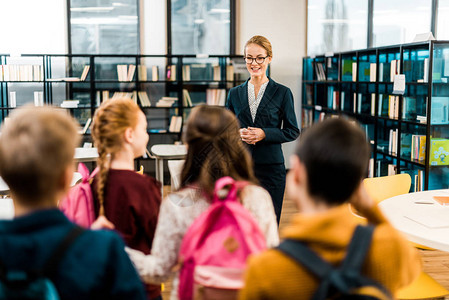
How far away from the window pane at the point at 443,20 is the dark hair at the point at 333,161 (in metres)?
5.17

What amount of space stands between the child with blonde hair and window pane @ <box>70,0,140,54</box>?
6.78 m

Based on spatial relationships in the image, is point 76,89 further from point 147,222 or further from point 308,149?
point 308,149

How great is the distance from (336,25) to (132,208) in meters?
6.36

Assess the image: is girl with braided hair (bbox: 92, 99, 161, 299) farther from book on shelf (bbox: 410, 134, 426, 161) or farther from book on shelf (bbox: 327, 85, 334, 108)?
book on shelf (bbox: 327, 85, 334, 108)

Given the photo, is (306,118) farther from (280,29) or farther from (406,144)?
(406,144)

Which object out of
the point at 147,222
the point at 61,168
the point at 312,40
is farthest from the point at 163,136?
the point at 61,168

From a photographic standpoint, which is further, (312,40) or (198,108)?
(312,40)

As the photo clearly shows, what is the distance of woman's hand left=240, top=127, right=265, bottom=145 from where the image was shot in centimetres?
305

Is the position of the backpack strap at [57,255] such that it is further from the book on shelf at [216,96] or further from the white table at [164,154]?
the book on shelf at [216,96]

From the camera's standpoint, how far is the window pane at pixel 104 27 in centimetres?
752

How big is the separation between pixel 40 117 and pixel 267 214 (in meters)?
0.67

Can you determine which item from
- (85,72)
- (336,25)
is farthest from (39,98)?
(336,25)

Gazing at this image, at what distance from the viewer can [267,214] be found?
1.45 m

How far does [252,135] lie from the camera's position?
307 cm
